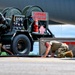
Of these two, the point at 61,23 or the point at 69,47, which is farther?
the point at 61,23

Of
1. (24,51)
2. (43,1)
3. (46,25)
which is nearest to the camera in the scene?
(24,51)

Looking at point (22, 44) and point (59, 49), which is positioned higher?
point (22, 44)

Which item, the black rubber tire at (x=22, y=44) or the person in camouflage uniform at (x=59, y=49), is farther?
the black rubber tire at (x=22, y=44)

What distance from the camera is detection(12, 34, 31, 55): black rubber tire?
2309 centimetres

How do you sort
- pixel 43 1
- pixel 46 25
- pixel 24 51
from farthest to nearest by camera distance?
pixel 43 1
pixel 46 25
pixel 24 51

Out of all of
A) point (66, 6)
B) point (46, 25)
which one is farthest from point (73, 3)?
point (46, 25)

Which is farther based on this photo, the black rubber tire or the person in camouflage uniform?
the black rubber tire

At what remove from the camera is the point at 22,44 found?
23656 millimetres

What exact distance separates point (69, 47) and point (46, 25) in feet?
6.68

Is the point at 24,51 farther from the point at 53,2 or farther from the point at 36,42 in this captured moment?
the point at 53,2

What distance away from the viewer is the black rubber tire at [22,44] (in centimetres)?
2309

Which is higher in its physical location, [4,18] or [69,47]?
[4,18]

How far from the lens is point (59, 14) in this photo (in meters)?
40.5

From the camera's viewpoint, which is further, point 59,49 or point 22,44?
point 22,44
